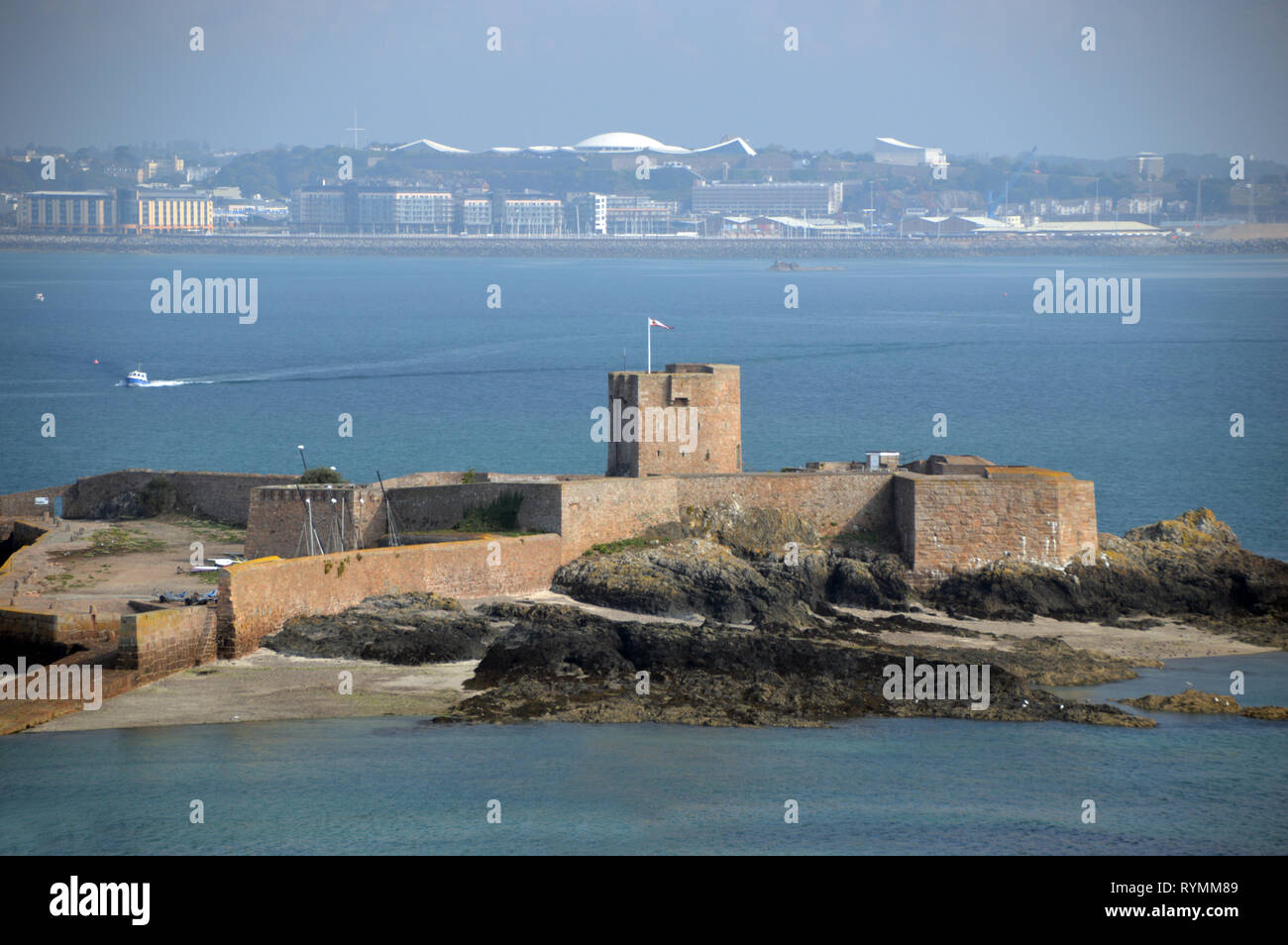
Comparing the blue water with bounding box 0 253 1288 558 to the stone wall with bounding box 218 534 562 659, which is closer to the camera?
the stone wall with bounding box 218 534 562 659

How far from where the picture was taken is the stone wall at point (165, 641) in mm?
27281

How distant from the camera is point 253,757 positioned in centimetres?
2506

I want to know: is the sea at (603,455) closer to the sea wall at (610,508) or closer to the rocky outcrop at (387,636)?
the rocky outcrop at (387,636)

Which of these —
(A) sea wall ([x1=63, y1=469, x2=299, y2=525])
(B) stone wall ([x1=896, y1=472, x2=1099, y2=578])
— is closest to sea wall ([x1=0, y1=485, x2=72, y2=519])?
(A) sea wall ([x1=63, y1=469, x2=299, y2=525])

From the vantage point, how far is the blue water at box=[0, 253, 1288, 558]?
5922 centimetres

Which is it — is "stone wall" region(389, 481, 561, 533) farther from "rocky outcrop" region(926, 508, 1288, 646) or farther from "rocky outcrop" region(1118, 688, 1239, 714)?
"rocky outcrop" region(1118, 688, 1239, 714)

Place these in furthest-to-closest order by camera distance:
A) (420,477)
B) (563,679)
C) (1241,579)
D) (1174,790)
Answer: (420,477), (1241,579), (563,679), (1174,790)

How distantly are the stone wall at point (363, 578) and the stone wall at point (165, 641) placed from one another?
0.30 m

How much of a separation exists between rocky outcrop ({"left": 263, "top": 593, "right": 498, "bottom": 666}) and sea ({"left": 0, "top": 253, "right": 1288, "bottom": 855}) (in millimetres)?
2967

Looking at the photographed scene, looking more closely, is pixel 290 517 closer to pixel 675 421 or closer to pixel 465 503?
pixel 465 503

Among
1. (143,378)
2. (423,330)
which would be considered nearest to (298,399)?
(143,378)

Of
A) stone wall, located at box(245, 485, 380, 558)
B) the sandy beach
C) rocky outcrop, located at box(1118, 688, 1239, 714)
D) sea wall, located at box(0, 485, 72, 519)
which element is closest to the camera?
the sandy beach
